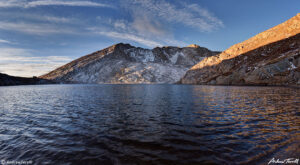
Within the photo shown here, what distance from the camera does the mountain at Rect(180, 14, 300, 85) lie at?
73.1 metres

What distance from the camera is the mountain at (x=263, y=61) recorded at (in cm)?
7312

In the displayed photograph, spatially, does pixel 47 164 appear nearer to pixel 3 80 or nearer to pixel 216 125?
pixel 216 125

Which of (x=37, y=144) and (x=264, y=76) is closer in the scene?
(x=37, y=144)

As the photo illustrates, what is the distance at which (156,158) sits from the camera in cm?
755

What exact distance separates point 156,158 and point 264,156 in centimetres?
551

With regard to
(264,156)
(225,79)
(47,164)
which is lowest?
Answer: (47,164)

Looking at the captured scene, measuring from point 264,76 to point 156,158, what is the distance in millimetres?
96710

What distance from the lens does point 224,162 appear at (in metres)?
7.00

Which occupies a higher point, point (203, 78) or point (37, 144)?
point (203, 78)

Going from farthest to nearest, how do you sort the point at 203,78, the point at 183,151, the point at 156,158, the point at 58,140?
the point at 203,78, the point at 58,140, the point at 183,151, the point at 156,158

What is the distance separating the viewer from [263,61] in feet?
294

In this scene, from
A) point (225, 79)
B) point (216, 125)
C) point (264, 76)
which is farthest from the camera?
point (225, 79)

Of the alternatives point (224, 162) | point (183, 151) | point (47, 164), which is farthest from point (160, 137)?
point (47, 164)

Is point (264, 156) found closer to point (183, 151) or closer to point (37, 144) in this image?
point (183, 151)
